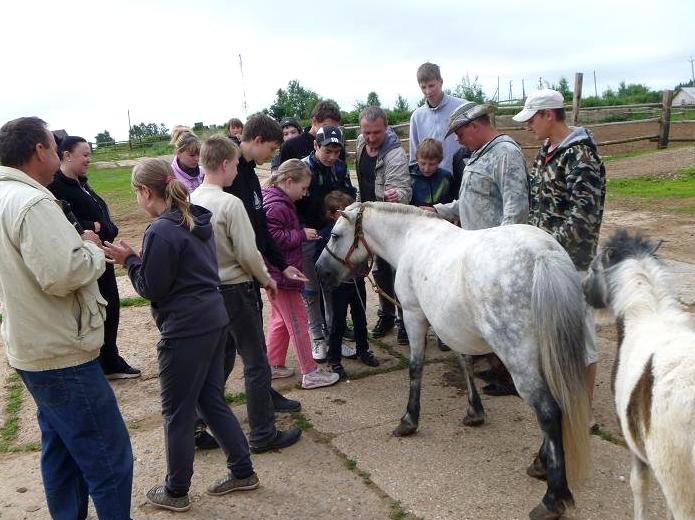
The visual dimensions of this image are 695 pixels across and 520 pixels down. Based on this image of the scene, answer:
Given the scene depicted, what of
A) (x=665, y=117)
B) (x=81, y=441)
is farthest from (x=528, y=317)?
(x=665, y=117)

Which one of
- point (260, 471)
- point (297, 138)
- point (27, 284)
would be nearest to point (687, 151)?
point (297, 138)

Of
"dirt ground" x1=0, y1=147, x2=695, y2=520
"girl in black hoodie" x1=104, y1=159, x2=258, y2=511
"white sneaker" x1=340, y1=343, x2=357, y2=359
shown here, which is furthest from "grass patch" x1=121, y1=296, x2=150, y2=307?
"girl in black hoodie" x1=104, y1=159, x2=258, y2=511

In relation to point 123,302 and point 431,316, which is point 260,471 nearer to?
point 431,316

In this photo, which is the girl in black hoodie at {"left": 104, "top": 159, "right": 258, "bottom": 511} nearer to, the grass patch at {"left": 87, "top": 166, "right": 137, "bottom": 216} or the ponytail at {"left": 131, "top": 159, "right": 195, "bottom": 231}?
the ponytail at {"left": 131, "top": 159, "right": 195, "bottom": 231}

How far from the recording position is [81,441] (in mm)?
2773

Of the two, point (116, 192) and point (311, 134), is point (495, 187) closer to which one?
→ point (311, 134)

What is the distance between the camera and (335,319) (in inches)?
203

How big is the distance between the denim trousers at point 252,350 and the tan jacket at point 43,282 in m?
1.02

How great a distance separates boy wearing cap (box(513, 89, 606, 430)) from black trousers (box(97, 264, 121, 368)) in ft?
11.5

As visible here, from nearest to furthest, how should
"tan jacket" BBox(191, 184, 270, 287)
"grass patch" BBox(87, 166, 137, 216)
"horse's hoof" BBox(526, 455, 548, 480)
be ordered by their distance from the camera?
"horse's hoof" BBox(526, 455, 548, 480) → "tan jacket" BBox(191, 184, 270, 287) → "grass patch" BBox(87, 166, 137, 216)

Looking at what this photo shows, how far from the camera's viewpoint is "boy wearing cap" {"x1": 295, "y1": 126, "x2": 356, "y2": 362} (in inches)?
196

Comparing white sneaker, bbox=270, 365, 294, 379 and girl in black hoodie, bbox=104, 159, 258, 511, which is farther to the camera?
white sneaker, bbox=270, 365, 294, 379

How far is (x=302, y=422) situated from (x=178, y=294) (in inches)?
67.4

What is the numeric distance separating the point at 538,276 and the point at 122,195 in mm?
17415
